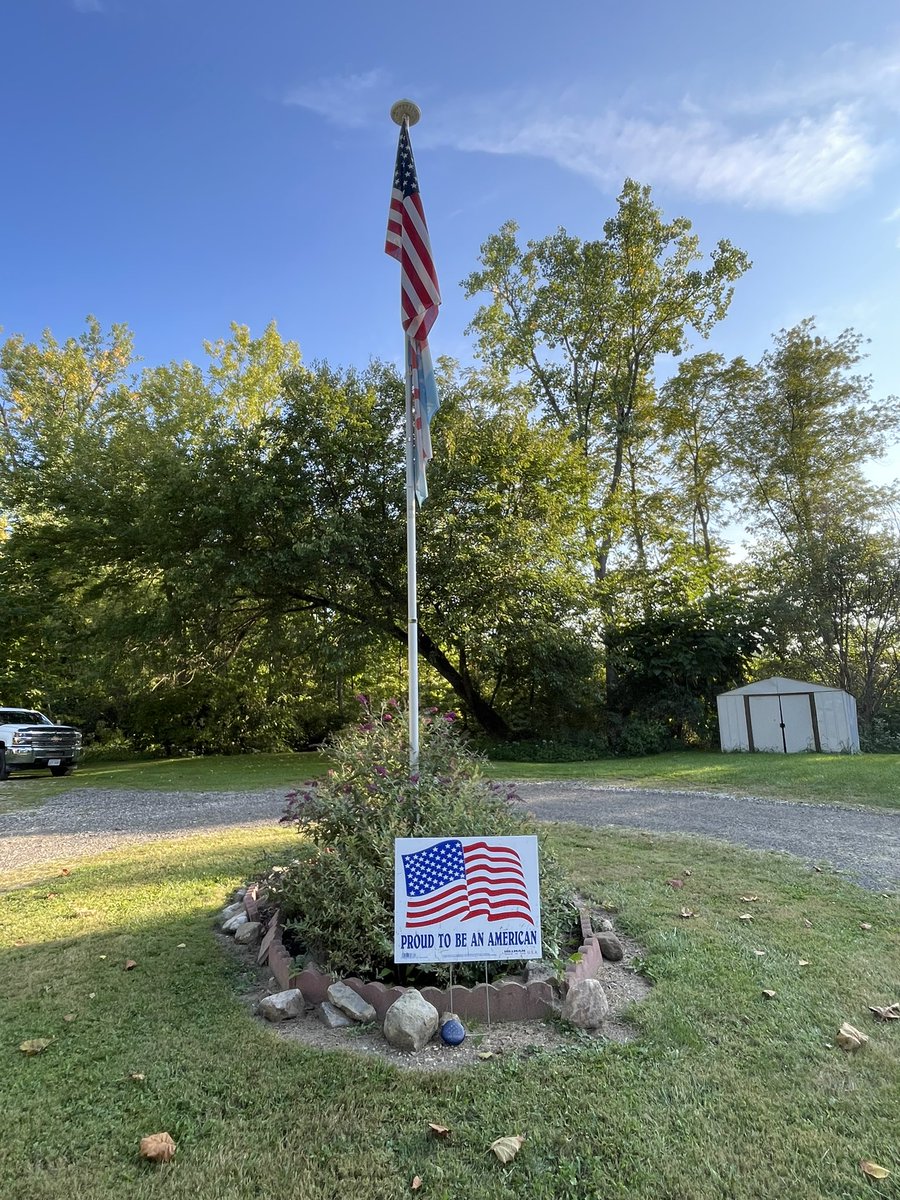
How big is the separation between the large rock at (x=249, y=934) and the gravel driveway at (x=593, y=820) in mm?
3637

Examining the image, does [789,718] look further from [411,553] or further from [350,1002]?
[350,1002]

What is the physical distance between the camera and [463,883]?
2.89 meters

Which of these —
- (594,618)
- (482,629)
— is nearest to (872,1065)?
(482,629)

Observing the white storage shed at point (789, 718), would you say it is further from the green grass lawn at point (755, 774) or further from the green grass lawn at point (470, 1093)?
the green grass lawn at point (470, 1093)

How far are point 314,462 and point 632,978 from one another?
13.7 m

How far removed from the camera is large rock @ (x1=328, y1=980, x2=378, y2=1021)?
9.04ft

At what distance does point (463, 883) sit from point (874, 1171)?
1560 millimetres

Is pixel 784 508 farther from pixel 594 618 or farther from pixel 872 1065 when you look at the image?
pixel 872 1065

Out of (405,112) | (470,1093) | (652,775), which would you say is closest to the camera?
(470,1093)

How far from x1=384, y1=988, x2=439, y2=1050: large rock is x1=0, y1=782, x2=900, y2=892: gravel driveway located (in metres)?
3.79

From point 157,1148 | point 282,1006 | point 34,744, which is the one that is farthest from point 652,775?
point 34,744

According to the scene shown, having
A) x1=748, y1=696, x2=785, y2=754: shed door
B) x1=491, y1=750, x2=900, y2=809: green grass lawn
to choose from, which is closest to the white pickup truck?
x1=491, y1=750, x2=900, y2=809: green grass lawn

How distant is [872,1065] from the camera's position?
7.77 feet

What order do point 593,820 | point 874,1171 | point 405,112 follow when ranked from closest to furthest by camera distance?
point 874,1171, point 405,112, point 593,820
